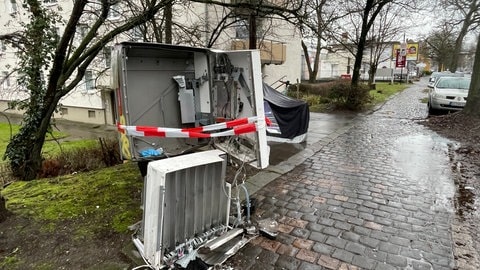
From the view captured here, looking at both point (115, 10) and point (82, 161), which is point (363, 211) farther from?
point (82, 161)

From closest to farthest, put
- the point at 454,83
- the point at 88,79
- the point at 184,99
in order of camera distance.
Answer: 1. the point at 184,99
2. the point at 454,83
3. the point at 88,79

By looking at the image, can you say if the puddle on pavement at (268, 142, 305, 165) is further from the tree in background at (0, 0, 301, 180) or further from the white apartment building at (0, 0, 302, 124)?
the white apartment building at (0, 0, 302, 124)

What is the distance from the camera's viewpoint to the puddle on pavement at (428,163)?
4582 mm

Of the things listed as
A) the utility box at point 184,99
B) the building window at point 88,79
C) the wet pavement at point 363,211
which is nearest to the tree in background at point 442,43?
the wet pavement at point 363,211

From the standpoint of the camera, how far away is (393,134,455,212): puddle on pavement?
458 centimetres

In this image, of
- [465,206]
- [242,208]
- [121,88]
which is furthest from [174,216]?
[465,206]

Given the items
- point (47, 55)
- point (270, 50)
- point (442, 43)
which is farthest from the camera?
point (442, 43)

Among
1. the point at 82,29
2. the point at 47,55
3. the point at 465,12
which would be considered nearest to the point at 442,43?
the point at 465,12

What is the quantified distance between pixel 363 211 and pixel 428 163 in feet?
9.71

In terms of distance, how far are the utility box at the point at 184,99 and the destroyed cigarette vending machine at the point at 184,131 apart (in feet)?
0.04

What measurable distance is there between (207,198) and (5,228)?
2.48 meters

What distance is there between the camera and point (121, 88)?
3.50 meters

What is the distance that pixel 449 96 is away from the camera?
11312mm

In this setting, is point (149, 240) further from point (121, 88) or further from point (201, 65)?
point (201, 65)
